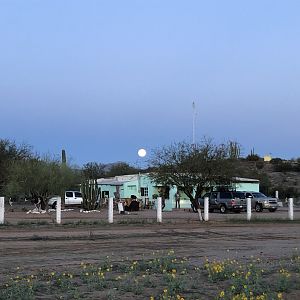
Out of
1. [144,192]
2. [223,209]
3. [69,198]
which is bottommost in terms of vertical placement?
[223,209]

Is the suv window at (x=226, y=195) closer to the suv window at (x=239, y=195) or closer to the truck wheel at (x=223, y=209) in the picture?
the suv window at (x=239, y=195)

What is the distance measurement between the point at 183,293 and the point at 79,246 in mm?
10116

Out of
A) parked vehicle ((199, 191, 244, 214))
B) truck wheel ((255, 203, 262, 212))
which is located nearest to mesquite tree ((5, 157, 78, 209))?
parked vehicle ((199, 191, 244, 214))

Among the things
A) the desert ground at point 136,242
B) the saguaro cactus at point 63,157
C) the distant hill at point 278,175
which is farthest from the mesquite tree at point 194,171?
the distant hill at point 278,175

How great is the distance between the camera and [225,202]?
47969mm

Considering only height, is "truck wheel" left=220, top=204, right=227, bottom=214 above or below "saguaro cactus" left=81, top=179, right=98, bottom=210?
below

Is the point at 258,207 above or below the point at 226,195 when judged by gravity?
below

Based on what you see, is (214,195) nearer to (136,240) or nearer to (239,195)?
(239,195)

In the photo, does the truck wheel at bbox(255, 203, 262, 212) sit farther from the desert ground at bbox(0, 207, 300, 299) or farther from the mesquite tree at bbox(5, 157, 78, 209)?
the desert ground at bbox(0, 207, 300, 299)

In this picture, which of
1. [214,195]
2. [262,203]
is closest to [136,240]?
[214,195]

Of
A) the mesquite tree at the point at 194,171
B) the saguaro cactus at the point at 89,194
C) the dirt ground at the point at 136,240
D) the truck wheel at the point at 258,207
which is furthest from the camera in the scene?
the truck wheel at the point at 258,207

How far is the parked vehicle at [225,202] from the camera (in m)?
47.4

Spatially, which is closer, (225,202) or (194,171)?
(194,171)

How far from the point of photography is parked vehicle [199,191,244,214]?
156 feet
